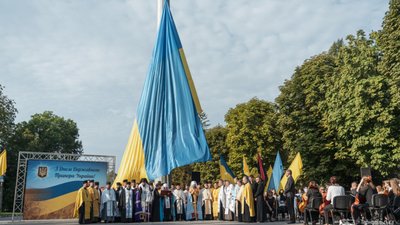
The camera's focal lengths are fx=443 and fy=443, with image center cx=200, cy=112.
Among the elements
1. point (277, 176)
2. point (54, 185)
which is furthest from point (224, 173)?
point (54, 185)

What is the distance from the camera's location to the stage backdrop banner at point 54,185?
867 inches

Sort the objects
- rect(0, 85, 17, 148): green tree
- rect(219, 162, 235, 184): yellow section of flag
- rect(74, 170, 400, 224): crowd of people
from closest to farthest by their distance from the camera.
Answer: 1. rect(74, 170, 400, 224): crowd of people
2. rect(219, 162, 235, 184): yellow section of flag
3. rect(0, 85, 17, 148): green tree

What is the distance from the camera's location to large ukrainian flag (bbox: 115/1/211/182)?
19.3 meters

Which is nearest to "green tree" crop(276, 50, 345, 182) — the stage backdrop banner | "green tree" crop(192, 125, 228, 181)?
the stage backdrop banner

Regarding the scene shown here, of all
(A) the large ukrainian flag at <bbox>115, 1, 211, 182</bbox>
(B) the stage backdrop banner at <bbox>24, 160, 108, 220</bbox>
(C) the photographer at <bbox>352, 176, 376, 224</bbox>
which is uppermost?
(A) the large ukrainian flag at <bbox>115, 1, 211, 182</bbox>

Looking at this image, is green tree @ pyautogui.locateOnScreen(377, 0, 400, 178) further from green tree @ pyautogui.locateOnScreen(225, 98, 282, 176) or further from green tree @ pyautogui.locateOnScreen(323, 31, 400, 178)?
green tree @ pyautogui.locateOnScreen(225, 98, 282, 176)

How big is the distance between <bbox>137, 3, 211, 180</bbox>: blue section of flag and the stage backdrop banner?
5449 mm

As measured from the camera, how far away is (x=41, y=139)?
62312 millimetres

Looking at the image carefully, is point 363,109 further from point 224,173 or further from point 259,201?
point 259,201

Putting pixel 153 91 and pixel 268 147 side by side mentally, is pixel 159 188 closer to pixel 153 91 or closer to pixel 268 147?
pixel 153 91

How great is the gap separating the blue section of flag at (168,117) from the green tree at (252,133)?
2557 cm

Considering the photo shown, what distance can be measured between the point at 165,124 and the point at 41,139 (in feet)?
155

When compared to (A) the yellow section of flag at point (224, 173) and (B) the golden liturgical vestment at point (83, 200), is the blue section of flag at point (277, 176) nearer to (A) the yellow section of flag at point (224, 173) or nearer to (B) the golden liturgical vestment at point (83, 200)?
(A) the yellow section of flag at point (224, 173)

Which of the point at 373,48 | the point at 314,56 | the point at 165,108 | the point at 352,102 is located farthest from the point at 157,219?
the point at 314,56
